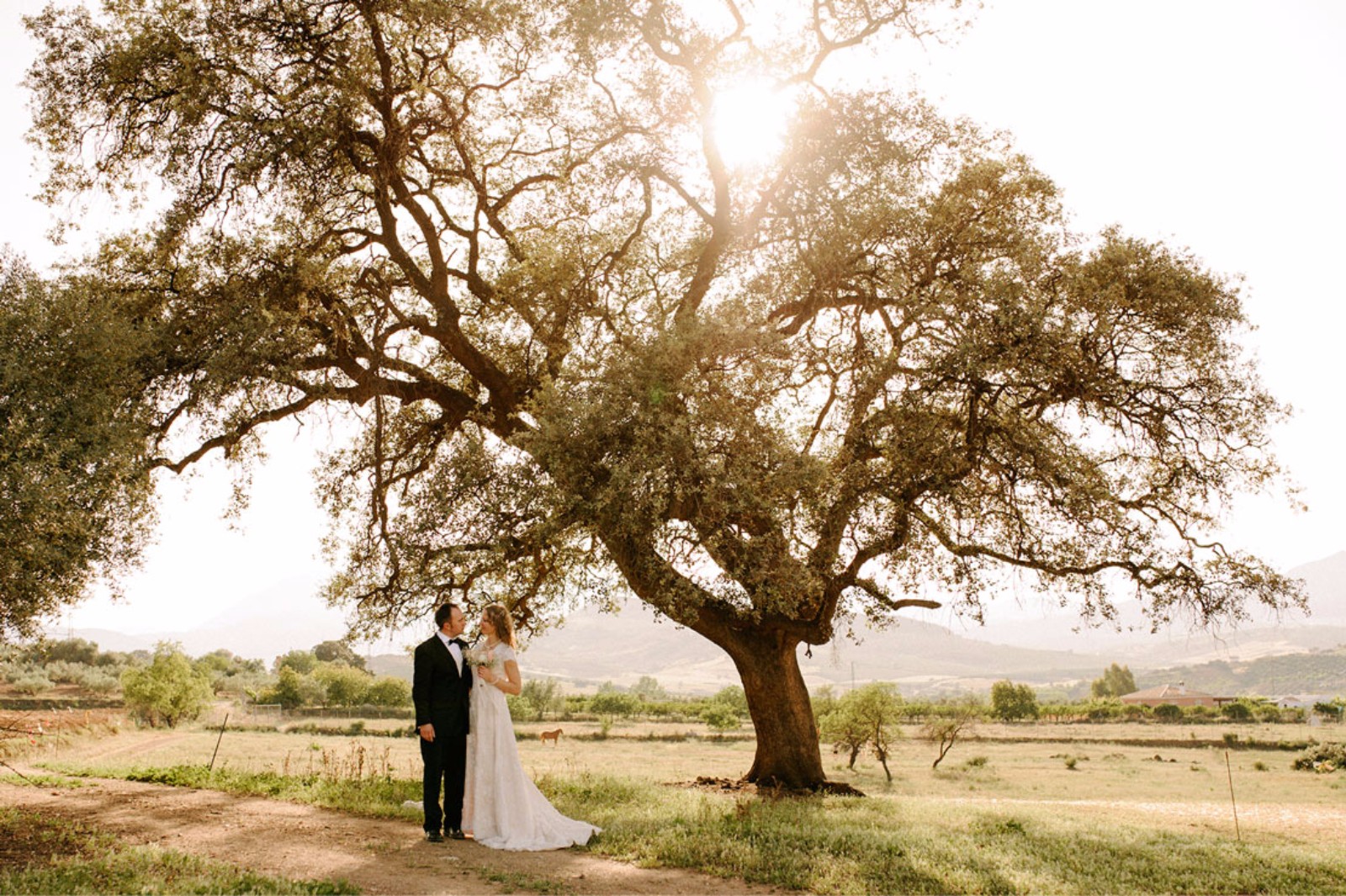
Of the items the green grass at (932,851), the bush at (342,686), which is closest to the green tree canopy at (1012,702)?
the bush at (342,686)

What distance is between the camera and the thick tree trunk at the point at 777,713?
15859 millimetres

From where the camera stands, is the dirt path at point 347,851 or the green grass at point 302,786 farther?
the green grass at point 302,786

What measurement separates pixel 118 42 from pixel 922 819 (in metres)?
18.1

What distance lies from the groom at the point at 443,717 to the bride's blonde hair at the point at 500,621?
0.41 metres

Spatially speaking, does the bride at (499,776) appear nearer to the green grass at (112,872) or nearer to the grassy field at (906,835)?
the grassy field at (906,835)

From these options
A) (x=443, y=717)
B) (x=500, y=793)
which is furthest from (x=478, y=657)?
(x=500, y=793)

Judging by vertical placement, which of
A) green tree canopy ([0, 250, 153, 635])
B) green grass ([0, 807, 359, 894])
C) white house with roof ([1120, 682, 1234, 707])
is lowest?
white house with roof ([1120, 682, 1234, 707])

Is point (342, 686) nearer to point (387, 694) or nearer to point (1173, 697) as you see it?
point (387, 694)

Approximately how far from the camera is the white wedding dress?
948cm

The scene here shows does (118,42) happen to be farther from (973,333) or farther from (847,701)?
(847,701)

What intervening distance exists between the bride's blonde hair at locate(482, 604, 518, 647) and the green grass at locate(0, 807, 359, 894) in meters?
3.35

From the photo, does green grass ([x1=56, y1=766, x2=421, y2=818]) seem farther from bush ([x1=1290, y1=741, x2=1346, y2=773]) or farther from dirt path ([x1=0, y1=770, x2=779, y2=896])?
bush ([x1=1290, y1=741, x2=1346, y2=773])

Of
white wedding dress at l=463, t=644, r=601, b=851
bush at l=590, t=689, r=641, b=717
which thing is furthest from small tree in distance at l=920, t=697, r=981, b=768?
white wedding dress at l=463, t=644, r=601, b=851

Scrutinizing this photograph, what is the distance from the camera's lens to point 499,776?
31.7 feet
